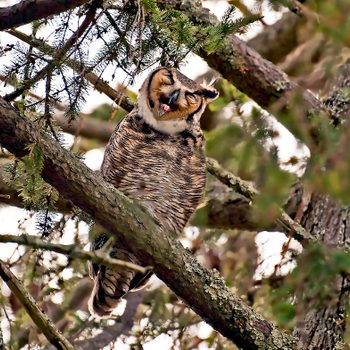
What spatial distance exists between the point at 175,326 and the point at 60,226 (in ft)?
3.03

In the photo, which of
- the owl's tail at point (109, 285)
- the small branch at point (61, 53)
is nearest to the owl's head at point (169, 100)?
the owl's tail at point (109, 285)

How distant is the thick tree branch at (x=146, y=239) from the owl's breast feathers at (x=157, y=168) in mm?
677

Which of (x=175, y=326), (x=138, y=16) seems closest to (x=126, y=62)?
(x=138, y=16)

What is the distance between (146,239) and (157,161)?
36.2 inches

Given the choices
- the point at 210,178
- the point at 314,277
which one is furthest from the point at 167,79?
the point at 314,277

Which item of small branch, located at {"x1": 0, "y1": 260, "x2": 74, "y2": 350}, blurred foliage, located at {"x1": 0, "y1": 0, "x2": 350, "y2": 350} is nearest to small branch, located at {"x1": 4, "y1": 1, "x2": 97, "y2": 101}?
blurred foliage, located at {"x1": 0, "y1": 0, "x2": 350, "y2": 350}

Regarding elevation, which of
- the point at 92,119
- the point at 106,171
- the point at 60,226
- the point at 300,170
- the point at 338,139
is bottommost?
the point at 338,139

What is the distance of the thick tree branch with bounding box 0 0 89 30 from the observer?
219 centimetres

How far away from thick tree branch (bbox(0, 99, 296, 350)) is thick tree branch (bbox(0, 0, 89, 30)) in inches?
8.3

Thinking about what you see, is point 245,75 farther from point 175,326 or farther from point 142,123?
point 175,326

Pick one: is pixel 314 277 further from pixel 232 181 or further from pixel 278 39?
pixel 278 39

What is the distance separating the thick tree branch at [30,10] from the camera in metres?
2.19

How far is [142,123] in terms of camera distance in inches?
134

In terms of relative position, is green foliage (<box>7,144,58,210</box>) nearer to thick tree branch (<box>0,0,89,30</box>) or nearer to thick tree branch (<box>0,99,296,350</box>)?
thick tree branch (<box>0,99,296,350</box>)
